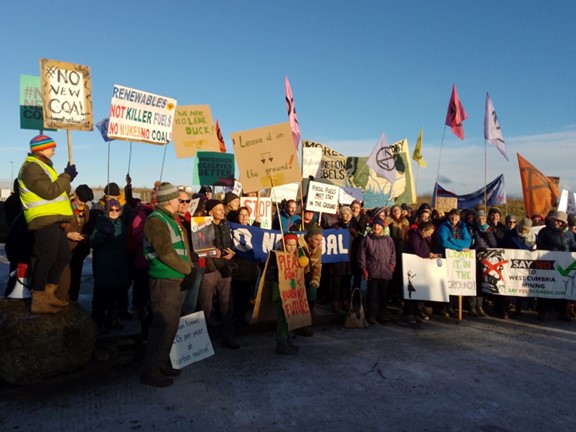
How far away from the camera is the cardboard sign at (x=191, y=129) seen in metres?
10.6

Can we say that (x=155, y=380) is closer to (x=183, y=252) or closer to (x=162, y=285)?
(x=162, y=285)

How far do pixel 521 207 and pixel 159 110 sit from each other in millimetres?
40072

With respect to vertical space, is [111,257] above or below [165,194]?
below

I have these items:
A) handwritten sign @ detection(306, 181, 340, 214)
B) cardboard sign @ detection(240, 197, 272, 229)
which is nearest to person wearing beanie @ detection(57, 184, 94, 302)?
cardboard sign @ detection(240, 197, 272, 229)

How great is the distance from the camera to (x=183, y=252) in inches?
189

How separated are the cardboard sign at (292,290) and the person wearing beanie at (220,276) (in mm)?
671

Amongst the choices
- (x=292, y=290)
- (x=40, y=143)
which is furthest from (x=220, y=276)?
(x=40, y=143)

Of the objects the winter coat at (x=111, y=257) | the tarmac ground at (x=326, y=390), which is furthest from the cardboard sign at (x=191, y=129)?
the tarmac ground at (x=326, y=390)

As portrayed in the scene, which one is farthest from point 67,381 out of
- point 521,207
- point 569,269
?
point 521,207

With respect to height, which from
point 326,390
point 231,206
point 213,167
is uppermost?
point 213,167

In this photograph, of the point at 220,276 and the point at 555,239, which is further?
the point at 555,239

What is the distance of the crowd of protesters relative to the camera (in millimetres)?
4695

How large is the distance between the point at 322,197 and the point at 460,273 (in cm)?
282

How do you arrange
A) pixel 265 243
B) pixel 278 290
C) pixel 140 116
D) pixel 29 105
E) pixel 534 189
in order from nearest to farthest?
pixel 278 290
pixel 265 243
pixel 140 116
pixel 29 105
pixel 534 189
